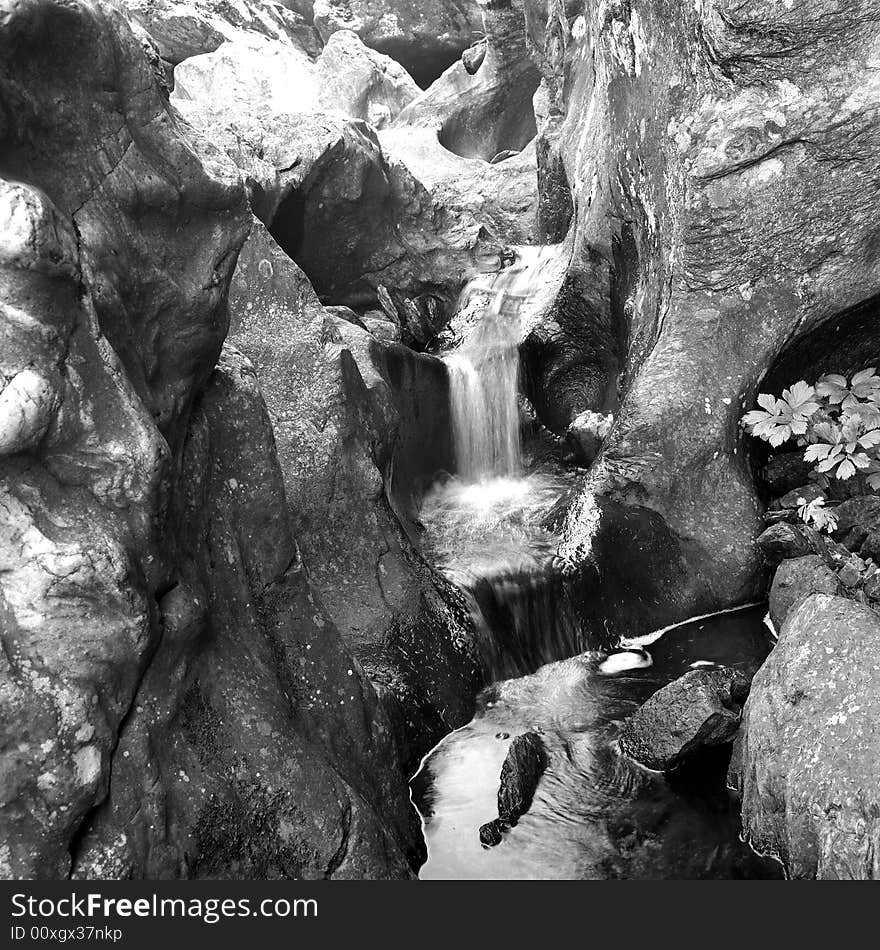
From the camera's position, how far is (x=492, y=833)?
17.7ft

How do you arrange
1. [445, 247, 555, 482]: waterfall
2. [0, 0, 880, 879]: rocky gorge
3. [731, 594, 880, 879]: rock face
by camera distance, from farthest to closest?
[445, 247, 555, 482]: waterfall < [731, 594, 880, 879]: rock face < [0, 0, 880, 879]: rocky gorge

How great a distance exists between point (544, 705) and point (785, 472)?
3233 millimetres

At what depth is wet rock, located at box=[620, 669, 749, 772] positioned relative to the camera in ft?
19.0

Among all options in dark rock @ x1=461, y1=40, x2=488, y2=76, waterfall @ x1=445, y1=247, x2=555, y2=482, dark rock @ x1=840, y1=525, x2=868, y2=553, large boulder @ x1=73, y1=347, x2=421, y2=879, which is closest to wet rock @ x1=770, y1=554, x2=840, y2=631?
dark rock @ x1=840, y1=525, x2=868, y2=553

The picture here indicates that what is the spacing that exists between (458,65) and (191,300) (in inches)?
784

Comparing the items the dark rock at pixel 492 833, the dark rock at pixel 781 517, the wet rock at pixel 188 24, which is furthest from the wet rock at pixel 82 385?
the wet rock at pixel 188 24

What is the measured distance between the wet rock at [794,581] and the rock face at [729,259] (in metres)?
0.62

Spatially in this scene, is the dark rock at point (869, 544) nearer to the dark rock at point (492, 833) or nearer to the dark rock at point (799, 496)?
the dark rock at point (799, 496)

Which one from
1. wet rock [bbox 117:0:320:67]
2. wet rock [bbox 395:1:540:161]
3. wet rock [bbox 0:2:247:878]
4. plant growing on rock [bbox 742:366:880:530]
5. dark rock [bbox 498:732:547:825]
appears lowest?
dark rock [bbox 498:732:547:825]

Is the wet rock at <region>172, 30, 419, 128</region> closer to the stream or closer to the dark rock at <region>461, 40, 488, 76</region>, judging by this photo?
the dark rock at <region>461, 40, 488, 76</region>

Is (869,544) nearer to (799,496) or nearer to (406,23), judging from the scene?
(799,496)

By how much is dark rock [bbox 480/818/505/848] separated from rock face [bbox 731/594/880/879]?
4.77 feet

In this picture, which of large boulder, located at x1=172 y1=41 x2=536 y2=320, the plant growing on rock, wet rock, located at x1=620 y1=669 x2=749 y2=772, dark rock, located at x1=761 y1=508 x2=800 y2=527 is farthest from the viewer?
large boulder, located at x1=172 y1=41 x2=536 y2=320

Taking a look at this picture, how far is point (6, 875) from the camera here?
2.96 metres
